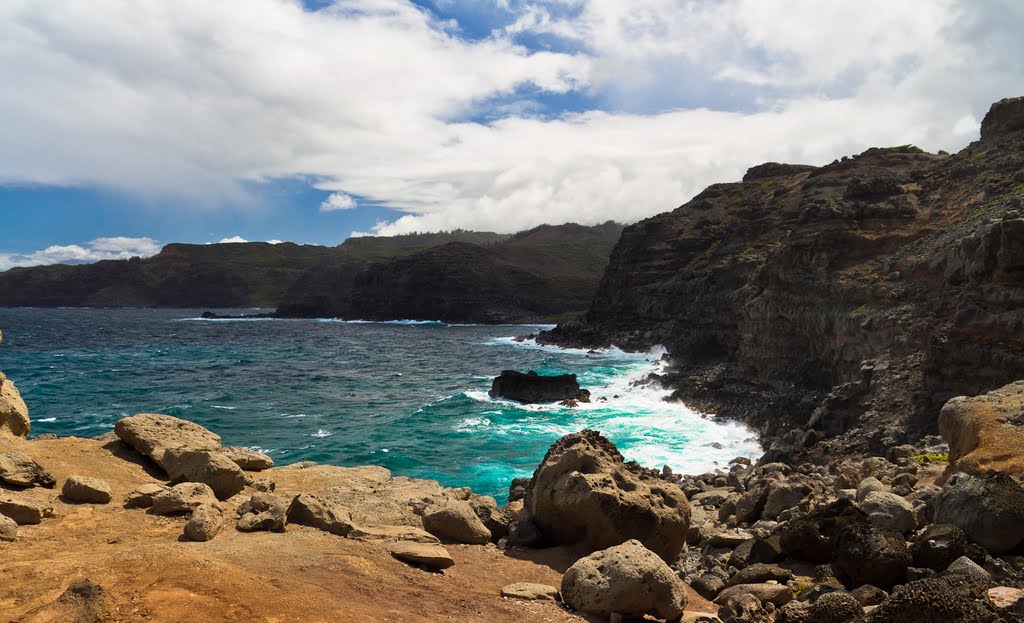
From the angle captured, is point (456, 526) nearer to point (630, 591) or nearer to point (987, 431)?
point (630, 591)

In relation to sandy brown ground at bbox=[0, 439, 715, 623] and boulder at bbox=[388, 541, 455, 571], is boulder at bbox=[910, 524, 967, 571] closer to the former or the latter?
sandy brown ground at bbox=[0, 439, 715, 623]

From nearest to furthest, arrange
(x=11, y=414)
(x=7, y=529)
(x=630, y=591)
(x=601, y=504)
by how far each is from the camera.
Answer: (x=630, y=591) → (x=7, y=529) → (x=601, y=504) → (x=11, y=414)

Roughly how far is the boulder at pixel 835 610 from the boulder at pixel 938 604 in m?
0.38

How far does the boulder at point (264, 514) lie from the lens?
31.6ft

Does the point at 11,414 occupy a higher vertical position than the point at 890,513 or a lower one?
higher

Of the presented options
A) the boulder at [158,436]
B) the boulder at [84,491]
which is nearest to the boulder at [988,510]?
the boulder at [84,491]

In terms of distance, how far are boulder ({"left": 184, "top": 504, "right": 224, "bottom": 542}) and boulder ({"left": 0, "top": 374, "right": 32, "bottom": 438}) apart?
6.81 meters

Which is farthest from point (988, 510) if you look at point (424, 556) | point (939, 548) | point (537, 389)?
point (537, 389)

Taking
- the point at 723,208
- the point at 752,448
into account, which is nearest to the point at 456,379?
the point at 752,448

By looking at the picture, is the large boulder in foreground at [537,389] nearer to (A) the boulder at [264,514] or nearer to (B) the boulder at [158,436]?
(B) the boulder at [158,436]

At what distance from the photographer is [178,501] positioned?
1044 cm

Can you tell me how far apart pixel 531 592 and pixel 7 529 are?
713 centimetres

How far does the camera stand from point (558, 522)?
10.7m

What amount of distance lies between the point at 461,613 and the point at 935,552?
6092 mm
